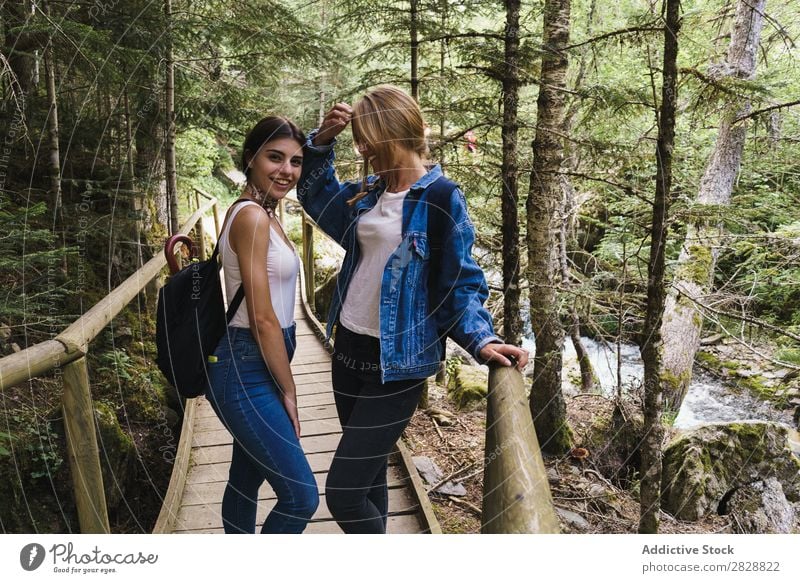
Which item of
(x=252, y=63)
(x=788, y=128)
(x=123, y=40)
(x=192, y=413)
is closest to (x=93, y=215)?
(x=123, y=40)

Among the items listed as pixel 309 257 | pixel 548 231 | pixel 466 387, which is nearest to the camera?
pixel 548 231

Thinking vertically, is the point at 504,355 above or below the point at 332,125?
below

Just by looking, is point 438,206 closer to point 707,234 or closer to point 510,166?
point 510,166

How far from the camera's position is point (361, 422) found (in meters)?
1.65

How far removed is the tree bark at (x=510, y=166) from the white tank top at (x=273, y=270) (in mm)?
2616

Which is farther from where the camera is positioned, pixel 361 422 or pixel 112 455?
pixel 112 455

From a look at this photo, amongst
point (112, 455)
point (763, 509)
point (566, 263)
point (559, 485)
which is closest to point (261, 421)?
point (112, 455)

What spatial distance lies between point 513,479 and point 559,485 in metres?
3.96

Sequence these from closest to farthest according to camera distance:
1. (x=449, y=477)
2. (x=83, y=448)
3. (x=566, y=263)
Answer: (x=83, y=448), (x=449, y=477), (x=566, y=263)

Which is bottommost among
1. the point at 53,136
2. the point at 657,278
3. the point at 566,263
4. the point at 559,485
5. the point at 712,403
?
the point at 712,403

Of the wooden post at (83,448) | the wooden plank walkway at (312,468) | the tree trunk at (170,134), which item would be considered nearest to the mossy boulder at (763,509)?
the wooden plank walkway at (312,468)

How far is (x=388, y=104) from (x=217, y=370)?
89 cm
